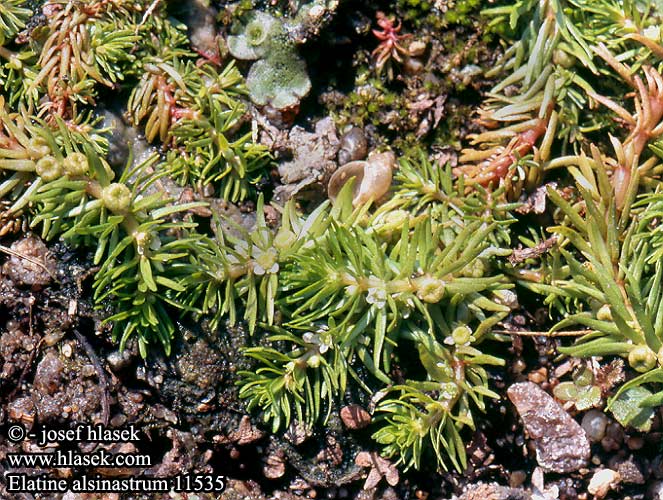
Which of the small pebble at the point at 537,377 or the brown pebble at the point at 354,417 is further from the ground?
the small pebble at the point at 537,377

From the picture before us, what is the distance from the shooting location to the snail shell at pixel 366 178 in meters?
4.08

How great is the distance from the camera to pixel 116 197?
346 centimetres

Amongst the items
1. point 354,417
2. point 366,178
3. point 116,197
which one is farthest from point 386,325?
point 116,197

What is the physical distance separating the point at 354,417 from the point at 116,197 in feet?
5.23

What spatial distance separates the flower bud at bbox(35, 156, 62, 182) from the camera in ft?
11.1

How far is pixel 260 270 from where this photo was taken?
146 inches

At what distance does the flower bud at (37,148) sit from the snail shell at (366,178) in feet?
4.75

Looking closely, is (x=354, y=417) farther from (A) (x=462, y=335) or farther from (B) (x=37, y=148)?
(B) (x=37, y=148)

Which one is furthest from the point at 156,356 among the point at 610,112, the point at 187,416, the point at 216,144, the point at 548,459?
the point at 610,112

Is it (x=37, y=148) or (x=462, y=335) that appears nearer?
(x=37, y=148)

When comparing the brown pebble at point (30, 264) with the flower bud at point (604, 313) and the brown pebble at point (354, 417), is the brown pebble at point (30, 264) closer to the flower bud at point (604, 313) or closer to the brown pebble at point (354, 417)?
the brown pebble at point (354, 417)

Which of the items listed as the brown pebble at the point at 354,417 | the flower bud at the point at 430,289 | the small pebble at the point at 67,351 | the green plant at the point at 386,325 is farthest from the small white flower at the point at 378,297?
the small pebble at the point at 67,351

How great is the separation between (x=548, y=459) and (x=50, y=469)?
2.54 m

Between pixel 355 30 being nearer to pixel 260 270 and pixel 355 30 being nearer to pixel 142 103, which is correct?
pixel 142 103
